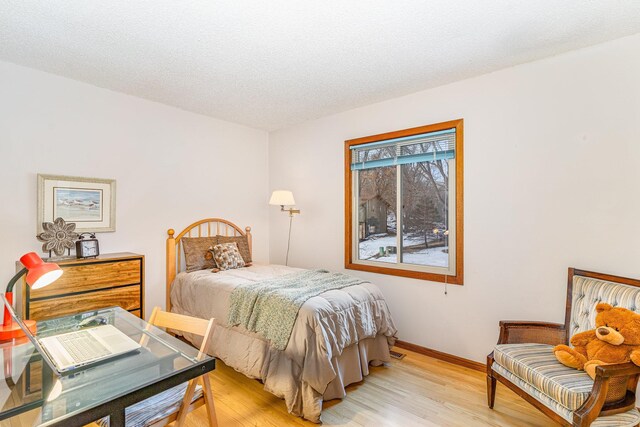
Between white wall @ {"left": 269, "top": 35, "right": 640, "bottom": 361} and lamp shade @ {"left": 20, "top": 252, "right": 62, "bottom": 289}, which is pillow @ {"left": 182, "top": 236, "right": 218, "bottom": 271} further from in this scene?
lamp shade @ {"left": 20, "top": 252, "right": 62, "bottom": 289}

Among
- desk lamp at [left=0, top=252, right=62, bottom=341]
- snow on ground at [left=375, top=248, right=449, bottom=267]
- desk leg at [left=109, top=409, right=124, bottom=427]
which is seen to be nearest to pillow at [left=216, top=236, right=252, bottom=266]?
snow on ground at [left=375, top=248, right=449, bottom=267]

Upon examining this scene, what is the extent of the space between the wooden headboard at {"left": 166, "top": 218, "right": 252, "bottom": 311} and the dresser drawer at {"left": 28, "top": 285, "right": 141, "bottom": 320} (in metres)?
0.58

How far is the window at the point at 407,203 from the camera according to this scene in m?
2.99

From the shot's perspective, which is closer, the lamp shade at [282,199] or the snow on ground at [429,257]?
the snow on ground at [429,257]

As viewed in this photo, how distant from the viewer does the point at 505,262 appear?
8.80ft

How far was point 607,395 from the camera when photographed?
165 cm

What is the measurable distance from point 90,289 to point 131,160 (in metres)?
1.31

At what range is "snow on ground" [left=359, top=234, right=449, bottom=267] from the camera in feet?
10.2

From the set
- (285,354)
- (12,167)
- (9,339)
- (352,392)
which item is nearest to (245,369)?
(285,354)

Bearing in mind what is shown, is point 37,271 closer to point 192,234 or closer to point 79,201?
point 79,201

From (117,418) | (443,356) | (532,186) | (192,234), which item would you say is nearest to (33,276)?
(117,418)

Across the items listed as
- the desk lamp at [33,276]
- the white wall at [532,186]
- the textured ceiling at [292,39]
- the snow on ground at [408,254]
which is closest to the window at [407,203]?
the snow on ground at [408,254]

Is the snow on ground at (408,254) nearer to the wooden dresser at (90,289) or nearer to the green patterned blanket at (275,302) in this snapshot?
the green patterned blanket at (275,302)

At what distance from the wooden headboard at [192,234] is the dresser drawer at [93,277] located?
1.86 feet
